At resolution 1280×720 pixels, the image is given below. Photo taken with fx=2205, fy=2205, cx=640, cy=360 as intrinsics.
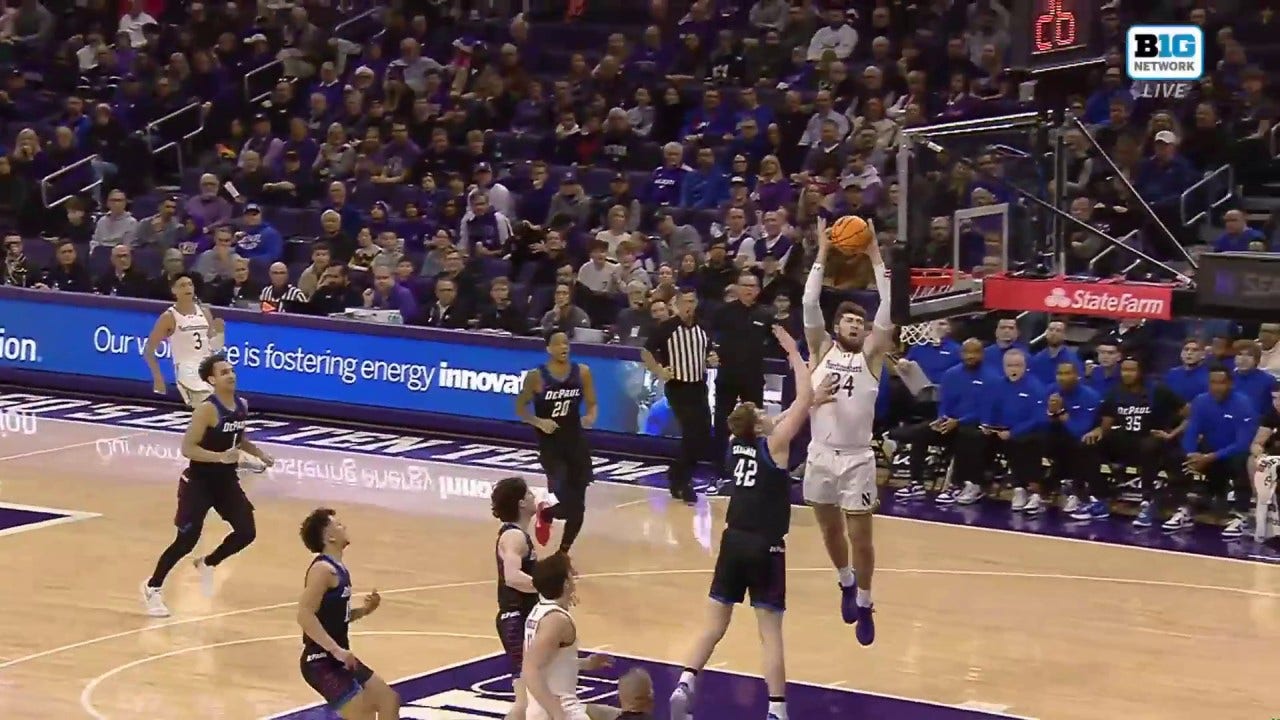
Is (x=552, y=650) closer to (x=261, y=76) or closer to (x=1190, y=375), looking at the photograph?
(x=1190, y=375)

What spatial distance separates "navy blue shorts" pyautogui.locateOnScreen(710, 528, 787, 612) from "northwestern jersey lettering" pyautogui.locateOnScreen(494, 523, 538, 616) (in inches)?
44.1

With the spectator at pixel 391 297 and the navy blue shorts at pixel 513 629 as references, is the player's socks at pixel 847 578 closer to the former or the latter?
the navy blue shorts at pixel 513 629

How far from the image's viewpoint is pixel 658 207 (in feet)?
74.5

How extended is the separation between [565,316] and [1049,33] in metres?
7.83

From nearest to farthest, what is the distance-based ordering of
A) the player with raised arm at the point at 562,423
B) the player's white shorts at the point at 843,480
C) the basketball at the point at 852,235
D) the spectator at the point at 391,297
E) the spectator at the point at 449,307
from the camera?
the basketball at the point at 852,235, the player's white shorts at the point at 843,480, the player with raised arm at the point at 562,423, the spectator at the point at 449,307, the spectator at the point at 391,297

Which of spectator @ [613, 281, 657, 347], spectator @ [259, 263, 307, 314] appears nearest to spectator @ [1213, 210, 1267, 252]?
spectator @ [613, 281, 657, 347]

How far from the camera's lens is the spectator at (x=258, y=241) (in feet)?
78.7

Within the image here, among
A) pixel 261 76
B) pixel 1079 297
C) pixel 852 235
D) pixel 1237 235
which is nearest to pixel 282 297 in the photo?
pixel 261 76

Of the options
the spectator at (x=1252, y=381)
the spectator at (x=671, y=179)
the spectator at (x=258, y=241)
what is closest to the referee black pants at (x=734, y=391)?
the spectator at (x=1252, y=381)

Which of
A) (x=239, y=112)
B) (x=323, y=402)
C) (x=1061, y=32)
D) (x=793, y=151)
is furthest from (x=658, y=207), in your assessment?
(x=1061, y=32)

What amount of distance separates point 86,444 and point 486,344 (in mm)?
3970

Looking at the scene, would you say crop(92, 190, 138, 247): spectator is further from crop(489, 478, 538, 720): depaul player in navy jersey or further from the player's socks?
crop(489, 478, 538, 720): depaul player in navy jersey

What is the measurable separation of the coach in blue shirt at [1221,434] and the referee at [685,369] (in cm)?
397

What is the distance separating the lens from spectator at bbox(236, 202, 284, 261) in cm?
2400
